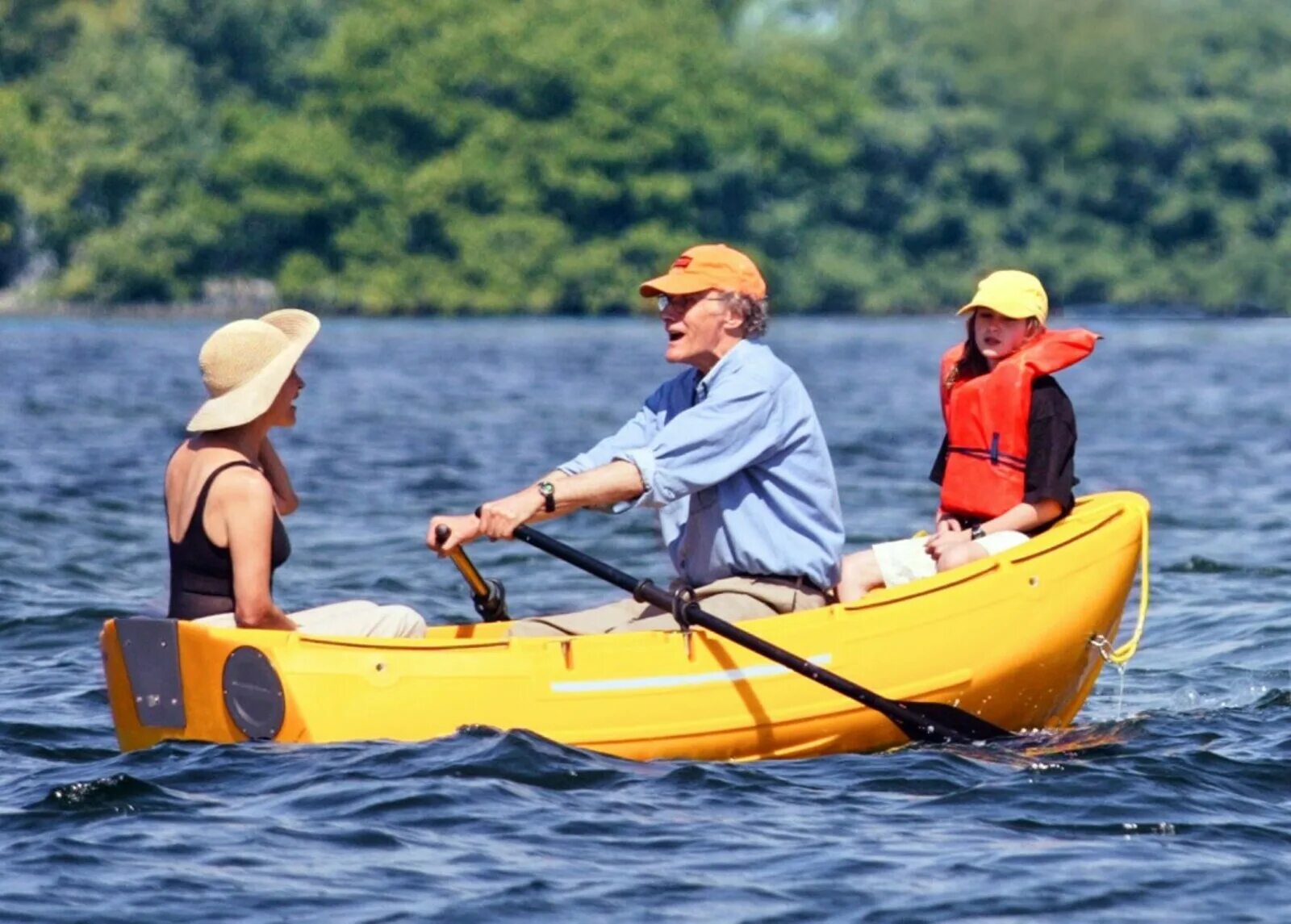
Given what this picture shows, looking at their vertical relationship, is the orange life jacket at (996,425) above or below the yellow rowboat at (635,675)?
above

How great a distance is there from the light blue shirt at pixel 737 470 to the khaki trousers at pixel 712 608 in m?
0.04

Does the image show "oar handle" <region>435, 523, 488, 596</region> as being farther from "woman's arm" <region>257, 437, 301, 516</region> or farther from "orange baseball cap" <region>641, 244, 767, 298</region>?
"orange baseball cap" <region>641, 244, 767, 298</region>

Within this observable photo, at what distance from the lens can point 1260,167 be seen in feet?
181

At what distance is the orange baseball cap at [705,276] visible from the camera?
20.9ft

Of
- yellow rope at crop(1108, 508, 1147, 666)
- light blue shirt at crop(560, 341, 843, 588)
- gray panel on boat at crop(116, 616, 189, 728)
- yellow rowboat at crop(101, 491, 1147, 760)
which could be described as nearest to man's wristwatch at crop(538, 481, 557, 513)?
light blue shirt at crop(560, 341, 843, 588)

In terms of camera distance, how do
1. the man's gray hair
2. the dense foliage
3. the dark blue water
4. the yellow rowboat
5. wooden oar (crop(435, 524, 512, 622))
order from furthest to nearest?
the dense foliage
wooden oar (crop(435, 524, 512, 622))
the man's gray hair
the yellow rowboat
the dark blue water

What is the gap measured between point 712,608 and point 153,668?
4.82 feet

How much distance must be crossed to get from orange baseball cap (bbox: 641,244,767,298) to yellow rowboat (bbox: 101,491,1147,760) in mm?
895

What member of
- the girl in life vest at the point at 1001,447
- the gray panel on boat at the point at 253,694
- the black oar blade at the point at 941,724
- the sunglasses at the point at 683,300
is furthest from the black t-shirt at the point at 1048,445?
the gray panel on boat at the point at 253,694

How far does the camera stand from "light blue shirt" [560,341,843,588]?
6.30 meters

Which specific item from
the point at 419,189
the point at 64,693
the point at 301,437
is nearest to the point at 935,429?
the point at 301,437

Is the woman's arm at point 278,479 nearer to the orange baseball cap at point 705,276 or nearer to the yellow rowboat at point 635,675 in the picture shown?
the yellow rowboat at point 635,675

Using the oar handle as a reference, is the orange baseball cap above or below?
above

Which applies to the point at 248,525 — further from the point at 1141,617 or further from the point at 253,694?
the point at 1141,617
